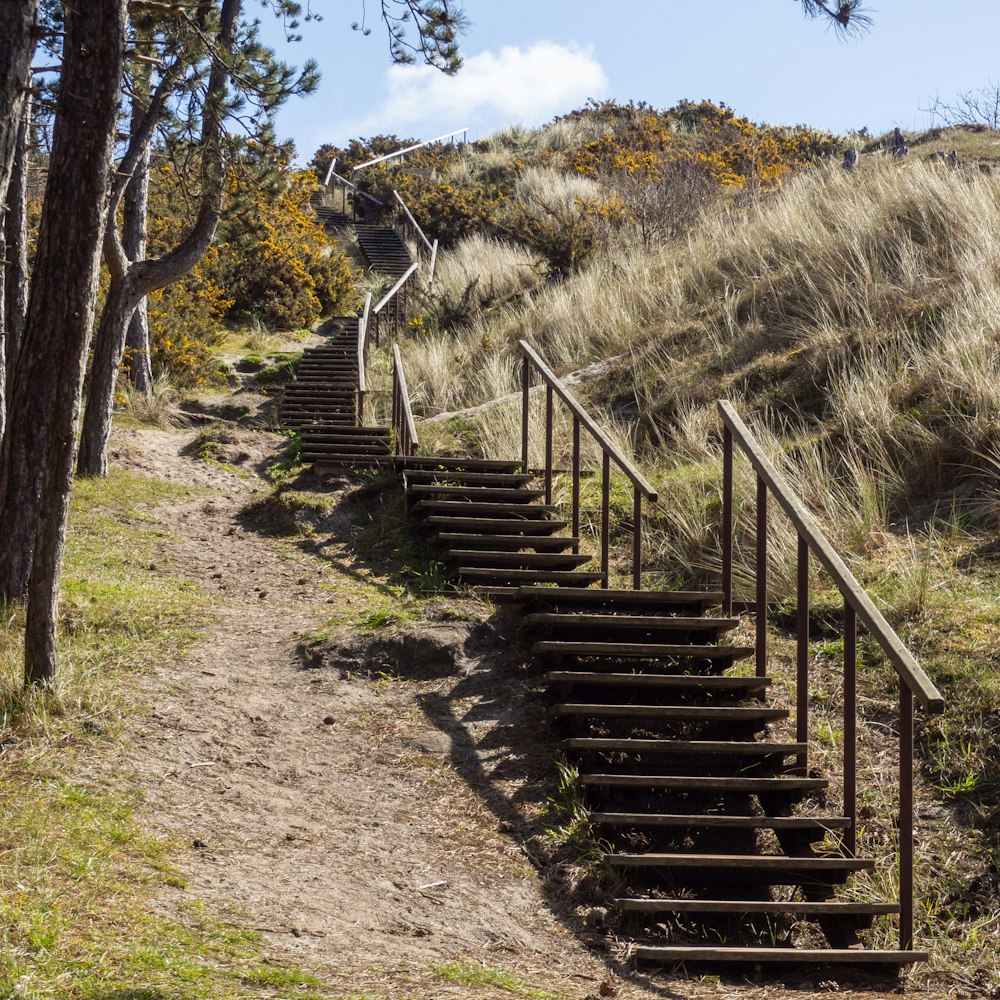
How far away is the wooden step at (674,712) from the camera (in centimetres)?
607

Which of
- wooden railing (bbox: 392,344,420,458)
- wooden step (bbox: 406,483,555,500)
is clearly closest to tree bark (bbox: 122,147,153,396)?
wooden railing (bbox: 392,344,420,458)

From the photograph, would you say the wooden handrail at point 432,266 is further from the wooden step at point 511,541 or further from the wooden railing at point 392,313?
the wooden step at point 511,541

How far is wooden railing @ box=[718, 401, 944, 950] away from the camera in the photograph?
15.3 feet

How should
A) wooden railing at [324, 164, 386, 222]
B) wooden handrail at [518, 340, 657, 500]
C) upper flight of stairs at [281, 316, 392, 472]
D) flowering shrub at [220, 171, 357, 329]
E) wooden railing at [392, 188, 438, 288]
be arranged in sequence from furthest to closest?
wooden railing at [324, 164, 386, 222]
wooden railing at [392, 188, 438, 288]
flowering shrub at [220, 171, 357, 329]
upper flight of stairs at [281, 316, 392, 472]
wooden handrail at [518, 340, 657, 500]

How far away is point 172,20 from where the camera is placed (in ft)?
27.8

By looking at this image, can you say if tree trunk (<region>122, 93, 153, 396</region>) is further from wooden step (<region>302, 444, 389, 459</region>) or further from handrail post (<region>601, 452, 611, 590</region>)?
handrail post (<region>601, 452, 611, 590</region>)

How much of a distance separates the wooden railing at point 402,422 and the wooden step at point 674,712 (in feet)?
19.2

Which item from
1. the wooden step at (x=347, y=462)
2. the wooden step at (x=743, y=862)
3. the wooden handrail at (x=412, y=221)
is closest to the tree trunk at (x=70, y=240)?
the wooden step at (x=743, y=862)

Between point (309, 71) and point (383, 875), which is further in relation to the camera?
point (309, 71)

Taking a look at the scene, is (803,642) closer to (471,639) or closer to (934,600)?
(934,600)

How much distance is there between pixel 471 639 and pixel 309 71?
4.87m

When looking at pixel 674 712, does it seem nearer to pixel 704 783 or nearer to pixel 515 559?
pixel 704 783

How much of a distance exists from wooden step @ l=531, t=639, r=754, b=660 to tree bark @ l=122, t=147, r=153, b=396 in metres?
8.51

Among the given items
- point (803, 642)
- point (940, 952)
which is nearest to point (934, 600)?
point (803, 642)
